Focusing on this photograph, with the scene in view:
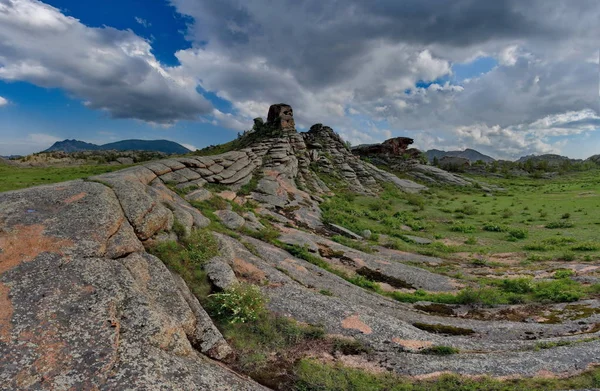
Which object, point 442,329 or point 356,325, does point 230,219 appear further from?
point 442,329

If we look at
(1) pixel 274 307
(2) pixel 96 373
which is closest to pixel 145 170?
(1) pixel 274 307

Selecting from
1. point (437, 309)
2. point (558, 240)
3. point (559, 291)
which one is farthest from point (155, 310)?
point (558, 240)

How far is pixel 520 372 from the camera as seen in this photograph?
36.1ft

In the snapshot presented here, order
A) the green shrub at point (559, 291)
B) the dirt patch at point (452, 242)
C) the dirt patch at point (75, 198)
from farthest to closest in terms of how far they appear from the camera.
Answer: the dirt patch at point (452, 242), the green shrub at point (559, 291), the dirt patch at point (75, 198)

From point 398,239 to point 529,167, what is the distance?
6111 inches

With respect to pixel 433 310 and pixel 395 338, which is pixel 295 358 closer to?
pixel 395 338

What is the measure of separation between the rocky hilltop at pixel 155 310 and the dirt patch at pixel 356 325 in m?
0.07

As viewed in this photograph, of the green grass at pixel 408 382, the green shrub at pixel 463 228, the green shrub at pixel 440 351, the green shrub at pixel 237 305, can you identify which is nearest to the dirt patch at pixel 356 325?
the green shrub at pixel 440 351

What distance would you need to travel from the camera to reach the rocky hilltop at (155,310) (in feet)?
28.2

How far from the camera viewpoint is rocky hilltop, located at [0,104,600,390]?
339 inches

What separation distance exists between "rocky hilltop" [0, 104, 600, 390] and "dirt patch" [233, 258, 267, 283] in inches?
3.2

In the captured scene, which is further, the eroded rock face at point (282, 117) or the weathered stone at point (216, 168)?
the eroded rock face at point (282, 117)

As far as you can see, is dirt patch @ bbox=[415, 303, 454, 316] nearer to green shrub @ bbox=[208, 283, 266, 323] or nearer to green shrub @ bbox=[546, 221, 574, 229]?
green shrub @ bbox=[208, 283, 266, 323]

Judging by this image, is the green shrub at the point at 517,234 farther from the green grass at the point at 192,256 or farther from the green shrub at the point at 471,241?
the green grass at the point at 192,256
